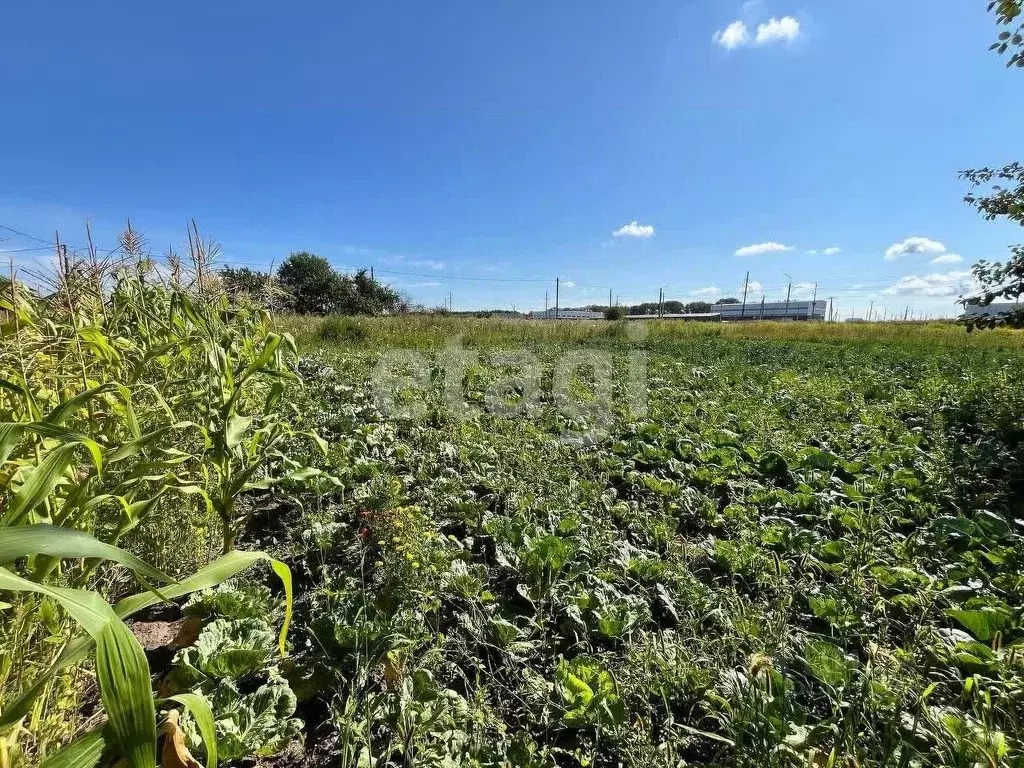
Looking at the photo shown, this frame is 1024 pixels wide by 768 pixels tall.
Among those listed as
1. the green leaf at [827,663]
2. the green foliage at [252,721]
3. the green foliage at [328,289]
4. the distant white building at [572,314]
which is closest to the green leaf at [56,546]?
the green foliage at [252,721]

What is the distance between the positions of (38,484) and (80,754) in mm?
426

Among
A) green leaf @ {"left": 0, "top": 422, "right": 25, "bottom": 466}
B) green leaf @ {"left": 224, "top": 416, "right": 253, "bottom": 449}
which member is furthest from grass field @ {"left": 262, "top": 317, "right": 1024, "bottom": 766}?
green leaf @ {"left": 0, "top": 422, "right": 25, "bottom": 466}

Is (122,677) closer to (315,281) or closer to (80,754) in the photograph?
(80,754)

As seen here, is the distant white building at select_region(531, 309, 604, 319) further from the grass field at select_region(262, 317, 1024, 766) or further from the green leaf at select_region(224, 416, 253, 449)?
the green leaf at select_region(224, 416, 253, 449)

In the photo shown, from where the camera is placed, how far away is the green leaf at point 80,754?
2.10ft

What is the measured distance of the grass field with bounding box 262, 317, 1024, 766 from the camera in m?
1.04

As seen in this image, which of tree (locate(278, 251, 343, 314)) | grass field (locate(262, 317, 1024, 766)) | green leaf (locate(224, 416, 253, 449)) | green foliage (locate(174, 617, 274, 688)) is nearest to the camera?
grass field (locate(262, 317, 1024, 766))

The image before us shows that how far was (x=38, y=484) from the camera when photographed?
0.75 m

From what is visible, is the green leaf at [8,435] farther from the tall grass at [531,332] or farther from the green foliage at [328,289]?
the green foliage at [328,289]

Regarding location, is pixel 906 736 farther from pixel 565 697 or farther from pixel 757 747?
pixel 565 697

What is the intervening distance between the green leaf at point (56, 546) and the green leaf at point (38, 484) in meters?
0.21

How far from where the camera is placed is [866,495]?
7.75ft

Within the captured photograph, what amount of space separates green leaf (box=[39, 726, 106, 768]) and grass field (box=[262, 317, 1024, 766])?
45 centimetres

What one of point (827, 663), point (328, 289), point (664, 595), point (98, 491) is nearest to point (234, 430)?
point (98, 491)
